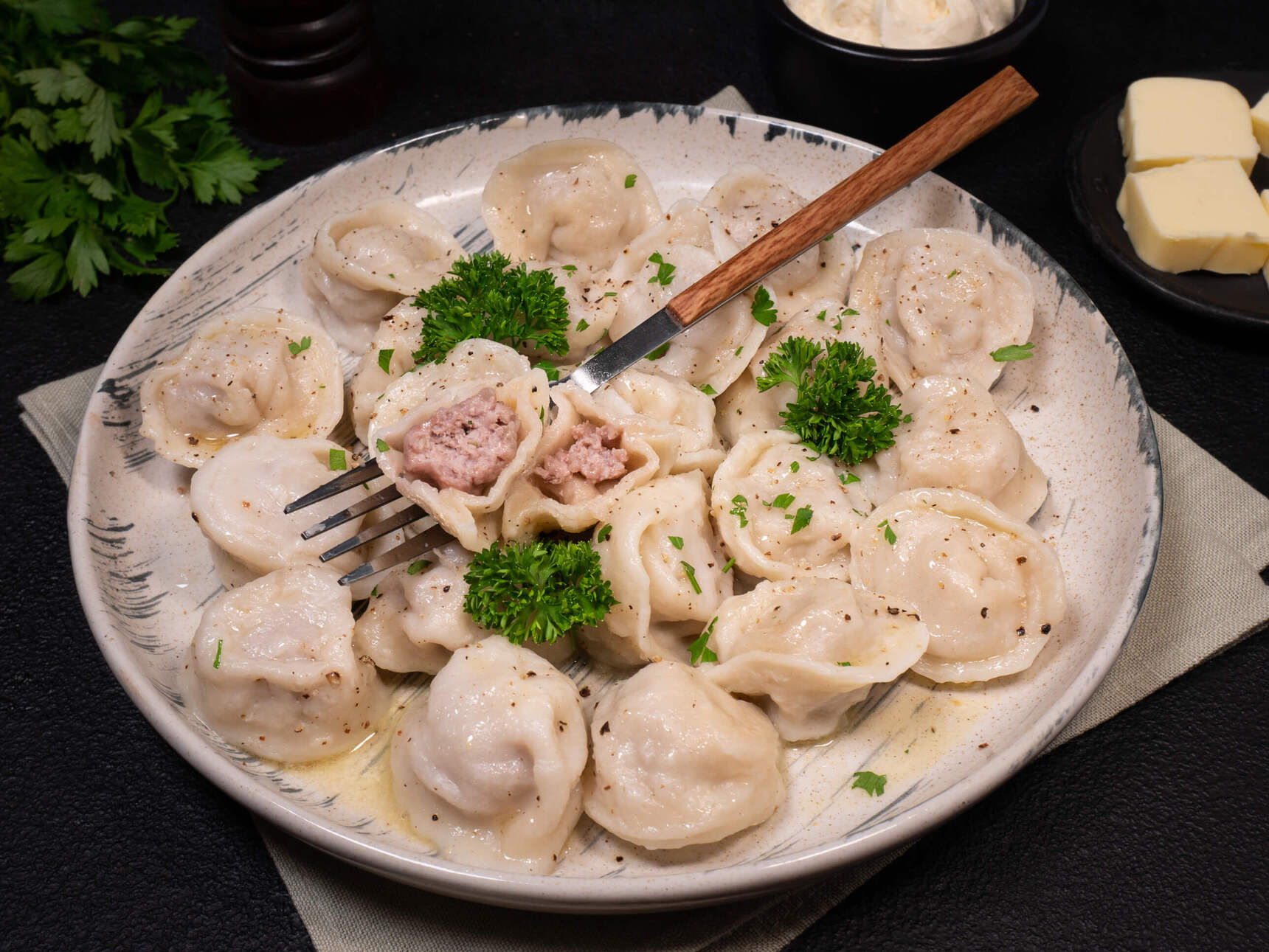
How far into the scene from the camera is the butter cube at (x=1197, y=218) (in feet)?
13.0

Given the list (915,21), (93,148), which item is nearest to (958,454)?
(915,21)

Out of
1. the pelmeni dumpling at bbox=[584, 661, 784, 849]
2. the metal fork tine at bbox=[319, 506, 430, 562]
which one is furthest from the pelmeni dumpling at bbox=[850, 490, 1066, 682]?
the metal fork tine at bbox=[319, 506, 430, 562]

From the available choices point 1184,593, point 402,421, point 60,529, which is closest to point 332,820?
point 402,421

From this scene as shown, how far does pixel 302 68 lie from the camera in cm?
462

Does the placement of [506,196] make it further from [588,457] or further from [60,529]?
[60,529]

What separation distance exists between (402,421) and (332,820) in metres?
1.04

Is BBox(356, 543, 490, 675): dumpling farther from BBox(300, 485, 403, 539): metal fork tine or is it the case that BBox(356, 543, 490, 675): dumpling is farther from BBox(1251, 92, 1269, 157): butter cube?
BBox(1251, 92, 1269, 157): butter cube

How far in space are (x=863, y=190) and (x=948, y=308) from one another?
467mm

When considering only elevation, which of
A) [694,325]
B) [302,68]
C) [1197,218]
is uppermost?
[302,68]

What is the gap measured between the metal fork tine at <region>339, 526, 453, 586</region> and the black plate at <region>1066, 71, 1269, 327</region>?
9.01 ft

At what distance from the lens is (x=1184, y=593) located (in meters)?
3.28

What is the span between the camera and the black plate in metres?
3.97

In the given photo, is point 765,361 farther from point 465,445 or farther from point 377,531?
point 377,531

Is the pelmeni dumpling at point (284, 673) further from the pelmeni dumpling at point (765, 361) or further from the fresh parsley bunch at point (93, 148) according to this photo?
the fresh parsley bunch at point (93, 148)
